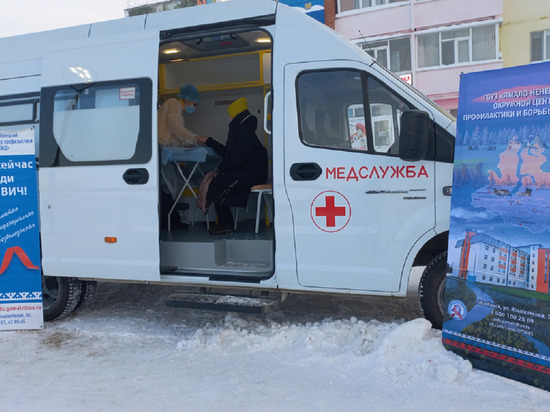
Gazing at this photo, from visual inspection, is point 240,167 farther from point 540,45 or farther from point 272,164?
point 540,45

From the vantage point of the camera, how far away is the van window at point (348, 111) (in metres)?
4.01

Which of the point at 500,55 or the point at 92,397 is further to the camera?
the point at 500,55

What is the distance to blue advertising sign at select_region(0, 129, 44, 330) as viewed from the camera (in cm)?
481

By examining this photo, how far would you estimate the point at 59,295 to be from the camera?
5059 millimetres

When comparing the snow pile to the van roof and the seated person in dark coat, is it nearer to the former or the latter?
the seated person in dark coat

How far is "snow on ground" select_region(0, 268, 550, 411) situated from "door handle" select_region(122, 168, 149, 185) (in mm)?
1378

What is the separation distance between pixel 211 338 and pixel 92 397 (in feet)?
3.80

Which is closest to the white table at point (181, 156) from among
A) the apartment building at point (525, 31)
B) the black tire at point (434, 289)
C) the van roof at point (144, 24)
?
the van roof at point (144, 24)

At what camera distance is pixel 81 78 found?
4.76 metres

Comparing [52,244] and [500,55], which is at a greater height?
[500,55]

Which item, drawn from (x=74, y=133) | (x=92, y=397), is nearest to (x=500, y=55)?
(x=74, y=133)

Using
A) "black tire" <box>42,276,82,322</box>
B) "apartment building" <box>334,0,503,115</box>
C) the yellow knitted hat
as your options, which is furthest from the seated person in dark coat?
"apartment building" <box>334,0,503,115</box>

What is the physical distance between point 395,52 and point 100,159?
16241mm

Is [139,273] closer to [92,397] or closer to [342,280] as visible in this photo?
[92,397]
